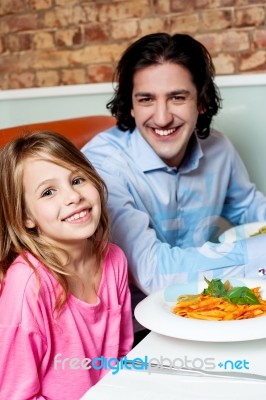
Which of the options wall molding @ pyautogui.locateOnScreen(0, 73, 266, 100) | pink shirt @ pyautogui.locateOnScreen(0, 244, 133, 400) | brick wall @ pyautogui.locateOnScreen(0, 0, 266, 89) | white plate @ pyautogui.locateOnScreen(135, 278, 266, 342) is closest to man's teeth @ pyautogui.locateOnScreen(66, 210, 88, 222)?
pink shirt @ pyautogui.locateOnScreen(0, 244, 133, 400)

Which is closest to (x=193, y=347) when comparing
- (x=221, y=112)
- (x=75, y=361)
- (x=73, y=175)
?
(x=75, y=361)

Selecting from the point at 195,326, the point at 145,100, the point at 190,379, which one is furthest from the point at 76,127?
the point at 190,379

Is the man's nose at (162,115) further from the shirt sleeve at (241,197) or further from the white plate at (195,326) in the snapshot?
the white plate at (195,326)

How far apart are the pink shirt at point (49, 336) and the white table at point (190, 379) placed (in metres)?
0.22

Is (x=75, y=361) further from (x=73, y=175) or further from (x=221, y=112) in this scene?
(x=221, y=112)

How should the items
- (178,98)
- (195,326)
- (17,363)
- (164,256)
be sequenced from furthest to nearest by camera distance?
(178,98)
(164,256)
(17,363)
(195,326)

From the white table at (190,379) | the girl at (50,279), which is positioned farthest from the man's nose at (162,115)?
the white table at (190,379)

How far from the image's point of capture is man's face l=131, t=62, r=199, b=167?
1.83 meters

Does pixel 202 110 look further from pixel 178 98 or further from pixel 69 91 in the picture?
pixel 69 91

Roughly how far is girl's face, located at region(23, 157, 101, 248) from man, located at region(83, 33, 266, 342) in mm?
320

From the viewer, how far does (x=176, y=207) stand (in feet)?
6.33

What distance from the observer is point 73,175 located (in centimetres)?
127

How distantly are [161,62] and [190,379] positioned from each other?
3.67 ft

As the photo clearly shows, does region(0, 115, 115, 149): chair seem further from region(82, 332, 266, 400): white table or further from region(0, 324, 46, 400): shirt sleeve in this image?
region(82, 332, 266, 400): white table
